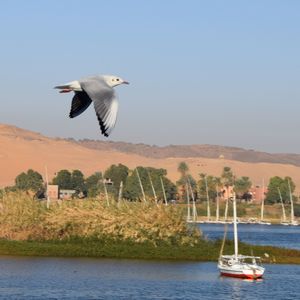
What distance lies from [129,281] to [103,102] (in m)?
43.4

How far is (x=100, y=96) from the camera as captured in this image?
8969 millimetres

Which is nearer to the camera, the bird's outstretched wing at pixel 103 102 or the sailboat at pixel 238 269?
the bird's outstretched wing at pixel 103 102

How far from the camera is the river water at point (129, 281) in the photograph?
46375mm

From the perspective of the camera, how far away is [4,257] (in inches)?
2441

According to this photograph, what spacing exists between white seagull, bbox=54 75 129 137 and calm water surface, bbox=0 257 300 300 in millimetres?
34252

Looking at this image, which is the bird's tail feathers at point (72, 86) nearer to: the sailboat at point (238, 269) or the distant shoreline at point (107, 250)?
the sailboat at point (238, 269)

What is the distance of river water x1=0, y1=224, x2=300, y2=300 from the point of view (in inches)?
1826

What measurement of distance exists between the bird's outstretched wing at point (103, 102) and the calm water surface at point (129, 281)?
3504cm

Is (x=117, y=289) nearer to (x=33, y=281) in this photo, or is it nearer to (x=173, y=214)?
(x=33, y=281)

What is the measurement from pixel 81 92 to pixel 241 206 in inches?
7087

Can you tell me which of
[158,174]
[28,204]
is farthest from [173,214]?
[158,174]

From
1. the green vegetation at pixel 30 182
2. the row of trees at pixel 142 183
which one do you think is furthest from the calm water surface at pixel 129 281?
the green vegetation at pixel 30 182

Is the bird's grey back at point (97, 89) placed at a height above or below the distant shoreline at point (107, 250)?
above

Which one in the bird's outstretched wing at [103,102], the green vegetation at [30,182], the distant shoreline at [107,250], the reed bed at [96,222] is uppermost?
the green vegetation at [30,182]
